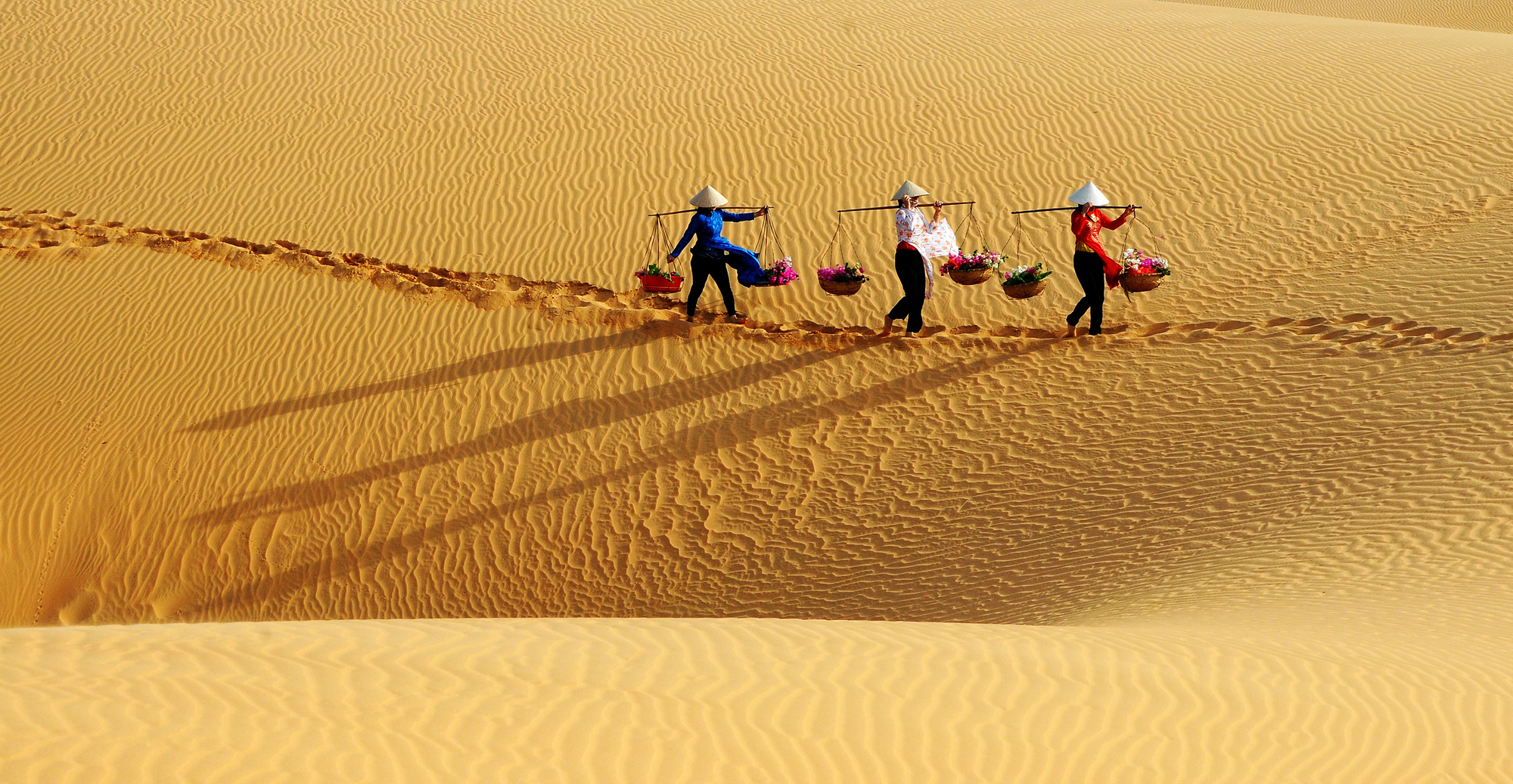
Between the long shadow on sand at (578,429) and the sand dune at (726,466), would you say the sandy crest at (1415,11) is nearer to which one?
the sand dune at (726,466)

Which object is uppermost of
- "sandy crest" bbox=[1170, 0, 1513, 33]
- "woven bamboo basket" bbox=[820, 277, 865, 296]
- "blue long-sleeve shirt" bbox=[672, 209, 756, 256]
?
"sandy crest" bbox=[1170, 0, 1513, 33]

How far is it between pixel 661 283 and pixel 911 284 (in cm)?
285

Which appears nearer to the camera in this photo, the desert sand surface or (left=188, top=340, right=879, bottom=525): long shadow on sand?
the desert sand surface

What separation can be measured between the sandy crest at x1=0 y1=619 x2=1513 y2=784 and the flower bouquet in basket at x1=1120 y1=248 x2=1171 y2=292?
19.0ft

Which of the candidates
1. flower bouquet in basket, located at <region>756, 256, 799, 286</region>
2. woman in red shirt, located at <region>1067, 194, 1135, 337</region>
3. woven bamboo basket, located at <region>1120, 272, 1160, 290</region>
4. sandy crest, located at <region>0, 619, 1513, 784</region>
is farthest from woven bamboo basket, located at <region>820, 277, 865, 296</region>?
sandy crest, located at <region>0, 619, 1513, 784</region>

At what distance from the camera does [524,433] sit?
12.9 metres

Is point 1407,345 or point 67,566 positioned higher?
point 1407,345

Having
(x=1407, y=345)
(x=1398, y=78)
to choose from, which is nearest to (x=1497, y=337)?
(x=1407, y=345)

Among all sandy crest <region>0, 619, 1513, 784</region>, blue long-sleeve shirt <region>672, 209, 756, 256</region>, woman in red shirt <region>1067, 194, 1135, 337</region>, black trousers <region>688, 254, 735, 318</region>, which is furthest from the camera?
black trousers <region>688, 254, 735, 318</region>

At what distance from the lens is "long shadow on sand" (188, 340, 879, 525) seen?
1216 centimetres

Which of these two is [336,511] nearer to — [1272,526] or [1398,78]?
[1272,526]

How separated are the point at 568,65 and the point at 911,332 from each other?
1054 cm

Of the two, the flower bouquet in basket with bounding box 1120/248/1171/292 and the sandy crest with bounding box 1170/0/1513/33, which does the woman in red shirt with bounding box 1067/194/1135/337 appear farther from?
the sandy crest with bounding box 1170/0/1513/33

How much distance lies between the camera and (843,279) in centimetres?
1269
